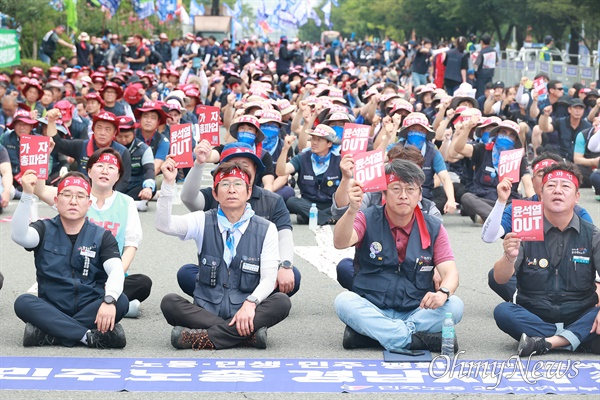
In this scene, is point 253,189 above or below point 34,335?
above

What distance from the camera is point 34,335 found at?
317 inches

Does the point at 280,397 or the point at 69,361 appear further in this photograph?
the point at 69,361

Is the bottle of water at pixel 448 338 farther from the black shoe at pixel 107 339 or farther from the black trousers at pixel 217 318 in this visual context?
the black shoe at pixel 107 339

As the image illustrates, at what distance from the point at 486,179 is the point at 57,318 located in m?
7.80

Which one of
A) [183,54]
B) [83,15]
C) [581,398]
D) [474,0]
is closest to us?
[581,398]

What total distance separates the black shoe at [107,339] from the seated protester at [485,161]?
692cm

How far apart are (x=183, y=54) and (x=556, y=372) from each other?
39.2 m

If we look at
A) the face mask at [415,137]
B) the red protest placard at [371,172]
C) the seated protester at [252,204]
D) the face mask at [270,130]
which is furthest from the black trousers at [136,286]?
the face mask at [270,130]

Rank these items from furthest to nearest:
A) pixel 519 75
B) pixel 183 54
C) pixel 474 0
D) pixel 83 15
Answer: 1. pixel 474 0
2. pixel 83 15
3. pixel 183 54
4. pixel 519 75

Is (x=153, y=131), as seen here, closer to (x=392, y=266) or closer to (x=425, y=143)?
(x=425, y=143)

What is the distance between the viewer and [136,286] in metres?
9.18

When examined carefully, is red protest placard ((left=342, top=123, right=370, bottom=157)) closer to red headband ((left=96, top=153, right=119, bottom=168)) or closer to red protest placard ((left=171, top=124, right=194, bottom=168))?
red protest placard ((left=171, top=124, right=194, bottom=168))

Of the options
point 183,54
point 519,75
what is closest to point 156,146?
point 519,75

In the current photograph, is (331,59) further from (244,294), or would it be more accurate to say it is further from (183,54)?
(244,294)
